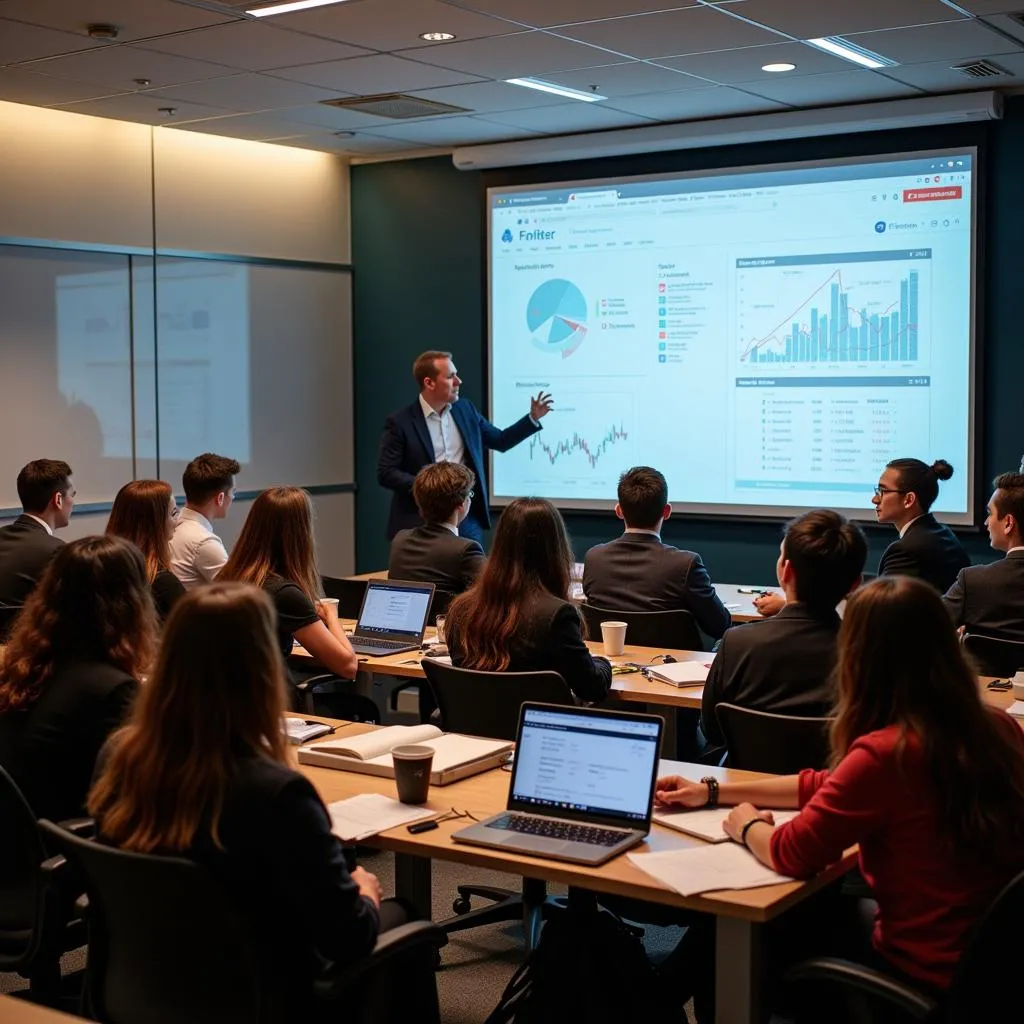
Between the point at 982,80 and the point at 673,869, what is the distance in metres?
5.12

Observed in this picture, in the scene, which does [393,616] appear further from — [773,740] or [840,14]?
[840,14]

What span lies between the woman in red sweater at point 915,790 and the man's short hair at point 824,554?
77cm

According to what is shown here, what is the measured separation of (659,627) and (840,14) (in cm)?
243

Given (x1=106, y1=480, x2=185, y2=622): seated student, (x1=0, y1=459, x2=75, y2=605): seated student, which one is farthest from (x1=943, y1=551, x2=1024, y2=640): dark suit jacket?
(x1=0, y1=459, x2=75, y2=605): seated student

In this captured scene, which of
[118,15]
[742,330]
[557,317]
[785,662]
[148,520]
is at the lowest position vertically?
[785,662]

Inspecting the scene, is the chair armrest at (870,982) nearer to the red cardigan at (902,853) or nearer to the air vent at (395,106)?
the red cardigan at (902,853)

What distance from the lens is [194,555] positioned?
16.2ft

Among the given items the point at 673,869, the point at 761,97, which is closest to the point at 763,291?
the point at 761,97

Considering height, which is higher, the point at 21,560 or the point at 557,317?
the point at 557,317

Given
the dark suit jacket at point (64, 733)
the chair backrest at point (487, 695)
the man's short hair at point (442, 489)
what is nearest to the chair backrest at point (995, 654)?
the chair backrest at point (487, 695)

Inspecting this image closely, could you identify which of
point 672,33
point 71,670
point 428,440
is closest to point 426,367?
point 428,440

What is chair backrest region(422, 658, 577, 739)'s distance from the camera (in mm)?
3611

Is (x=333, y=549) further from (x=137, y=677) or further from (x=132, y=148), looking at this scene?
(x=137, y=677)

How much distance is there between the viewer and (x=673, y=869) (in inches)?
95.2
